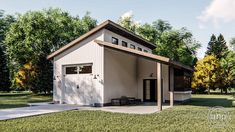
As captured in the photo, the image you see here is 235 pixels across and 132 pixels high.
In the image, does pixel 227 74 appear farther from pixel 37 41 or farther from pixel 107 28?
pixel 107 28

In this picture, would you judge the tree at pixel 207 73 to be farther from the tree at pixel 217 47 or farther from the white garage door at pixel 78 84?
the white garage door at pixel 78 84

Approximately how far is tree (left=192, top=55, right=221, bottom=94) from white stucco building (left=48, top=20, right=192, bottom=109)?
18.1 meters

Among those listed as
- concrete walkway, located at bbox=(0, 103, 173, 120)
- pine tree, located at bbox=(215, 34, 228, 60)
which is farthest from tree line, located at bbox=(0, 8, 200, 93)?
pine tree, located at bbox=(215, 34, 228, 60)

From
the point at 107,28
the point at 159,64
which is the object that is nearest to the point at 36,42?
the point at 107,28

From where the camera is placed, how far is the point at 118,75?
18.7 meters

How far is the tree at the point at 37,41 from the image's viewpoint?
107 ft

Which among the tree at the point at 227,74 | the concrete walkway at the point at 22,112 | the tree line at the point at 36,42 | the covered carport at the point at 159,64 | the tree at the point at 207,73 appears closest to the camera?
the concrete walkway at the point at 22,112

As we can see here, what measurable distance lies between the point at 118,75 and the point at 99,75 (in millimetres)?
2039

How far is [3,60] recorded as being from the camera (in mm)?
36250

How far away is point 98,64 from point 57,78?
4.28 metres

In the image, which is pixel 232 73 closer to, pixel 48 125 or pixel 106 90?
pixel 106 90

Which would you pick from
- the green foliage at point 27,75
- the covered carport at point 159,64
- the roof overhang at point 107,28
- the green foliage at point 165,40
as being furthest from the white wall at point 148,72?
the green foliage at point 165,40

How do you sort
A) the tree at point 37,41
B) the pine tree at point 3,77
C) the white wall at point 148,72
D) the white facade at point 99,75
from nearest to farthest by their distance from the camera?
the white facade at point 99,75
the white wall at point 148,72
the tree at point 37,41
the pine tree at point 3,77

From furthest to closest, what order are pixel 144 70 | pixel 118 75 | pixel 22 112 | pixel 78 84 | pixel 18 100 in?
pixel 18 100 < pixel 144 70 < pixel 118 75 < pixel 78 84 < pixel 22 112
